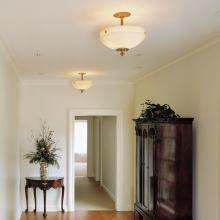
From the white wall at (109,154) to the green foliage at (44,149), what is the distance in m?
1.90

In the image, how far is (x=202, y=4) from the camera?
9.28 feet

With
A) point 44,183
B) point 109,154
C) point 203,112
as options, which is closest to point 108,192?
point 109,154

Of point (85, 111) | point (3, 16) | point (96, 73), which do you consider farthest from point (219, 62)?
point (85, 111)

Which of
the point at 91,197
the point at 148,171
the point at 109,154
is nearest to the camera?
the point at 148,171

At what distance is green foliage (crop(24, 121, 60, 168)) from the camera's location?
23.9 feet

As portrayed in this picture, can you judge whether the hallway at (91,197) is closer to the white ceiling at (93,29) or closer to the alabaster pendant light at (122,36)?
the white ceiling at (93,29)

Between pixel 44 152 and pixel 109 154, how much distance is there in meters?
2.93

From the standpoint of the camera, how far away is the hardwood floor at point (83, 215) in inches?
282

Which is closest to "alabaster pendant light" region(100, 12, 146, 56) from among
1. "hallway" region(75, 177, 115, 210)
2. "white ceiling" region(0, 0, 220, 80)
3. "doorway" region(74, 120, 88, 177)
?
"white ceiling" region(0, 0, 220, 80)

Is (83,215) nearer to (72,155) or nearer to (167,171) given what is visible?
(72,155)

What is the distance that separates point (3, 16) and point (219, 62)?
231 cm

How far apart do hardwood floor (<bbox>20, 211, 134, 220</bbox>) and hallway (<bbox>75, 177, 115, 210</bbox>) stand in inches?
16.0

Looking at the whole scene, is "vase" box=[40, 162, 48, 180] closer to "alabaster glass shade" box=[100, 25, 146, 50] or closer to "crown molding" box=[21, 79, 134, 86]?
"crown molding" box=[21, 79, 134, 86]

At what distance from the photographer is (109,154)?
9.89m
